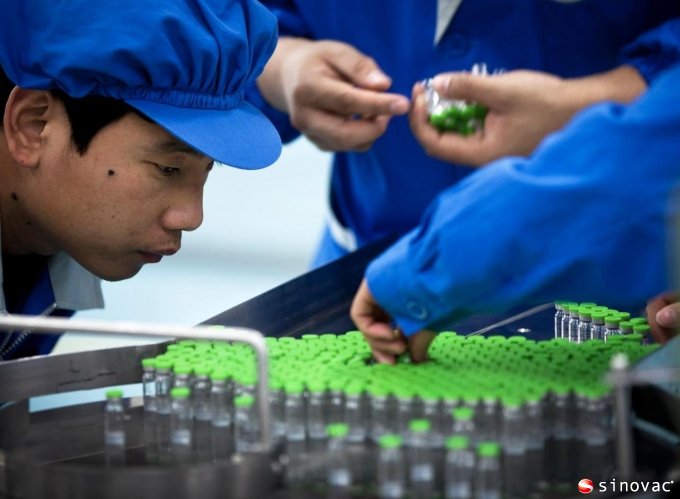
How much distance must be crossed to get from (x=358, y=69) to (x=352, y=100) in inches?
3.2

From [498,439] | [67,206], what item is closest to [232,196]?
[67,206]

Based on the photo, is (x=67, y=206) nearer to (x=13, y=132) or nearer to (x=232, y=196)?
(x=13, y=132)

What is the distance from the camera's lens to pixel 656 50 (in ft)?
6.97

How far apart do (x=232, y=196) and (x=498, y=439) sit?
5.26m

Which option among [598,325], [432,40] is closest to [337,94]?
[432,40]

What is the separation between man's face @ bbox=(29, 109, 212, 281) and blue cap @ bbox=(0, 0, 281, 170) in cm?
9

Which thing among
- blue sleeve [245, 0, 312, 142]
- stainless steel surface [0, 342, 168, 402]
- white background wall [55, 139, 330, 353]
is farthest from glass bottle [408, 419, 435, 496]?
white background wall [55, 139, 330, 353]

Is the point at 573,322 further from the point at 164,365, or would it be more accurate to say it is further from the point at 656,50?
the point at 164,365

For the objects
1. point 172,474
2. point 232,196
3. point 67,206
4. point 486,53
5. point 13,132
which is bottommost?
point 172,474

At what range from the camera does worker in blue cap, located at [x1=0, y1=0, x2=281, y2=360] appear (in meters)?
1.65

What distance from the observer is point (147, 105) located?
1.73 metres

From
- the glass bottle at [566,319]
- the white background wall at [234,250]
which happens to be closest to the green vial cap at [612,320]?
the glass bottle at [566,319]

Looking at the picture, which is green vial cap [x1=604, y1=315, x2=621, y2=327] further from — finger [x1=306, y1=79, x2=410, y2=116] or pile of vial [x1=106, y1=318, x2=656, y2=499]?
finger [x1=306, y1=79, x2=410, y2=116]

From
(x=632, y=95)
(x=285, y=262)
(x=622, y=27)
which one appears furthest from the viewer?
(x=285, y=262)
